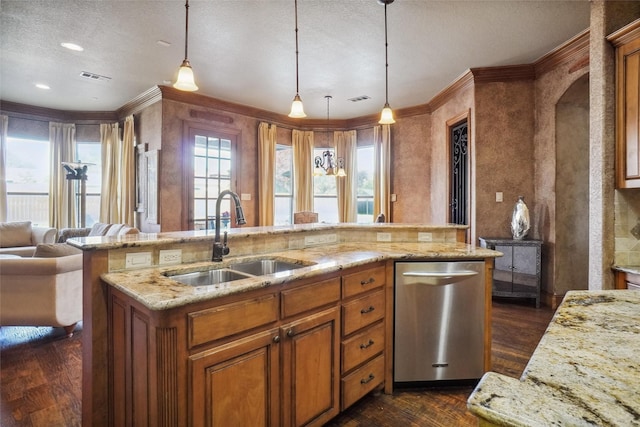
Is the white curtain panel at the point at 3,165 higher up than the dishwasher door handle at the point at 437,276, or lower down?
higher up

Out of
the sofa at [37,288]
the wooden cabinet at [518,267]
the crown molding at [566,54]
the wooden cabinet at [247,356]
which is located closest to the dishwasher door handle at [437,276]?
the wooden cabinet at [247,356]

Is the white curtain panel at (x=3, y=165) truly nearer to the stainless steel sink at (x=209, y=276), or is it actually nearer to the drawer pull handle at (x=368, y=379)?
the stainless steel sink at (x=209, y=276)

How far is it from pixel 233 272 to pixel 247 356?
538mm

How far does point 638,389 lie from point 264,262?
1865 mm

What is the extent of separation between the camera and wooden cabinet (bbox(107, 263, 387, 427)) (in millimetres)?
1259

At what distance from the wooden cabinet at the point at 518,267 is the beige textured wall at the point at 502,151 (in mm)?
351

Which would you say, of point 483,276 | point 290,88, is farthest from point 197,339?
point 290,88

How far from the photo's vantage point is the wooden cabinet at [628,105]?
83.9 inches

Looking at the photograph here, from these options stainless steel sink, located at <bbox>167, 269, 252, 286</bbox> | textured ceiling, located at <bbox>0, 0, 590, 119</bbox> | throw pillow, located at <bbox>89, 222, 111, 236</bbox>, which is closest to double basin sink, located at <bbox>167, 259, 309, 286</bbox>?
stainless steel sink, located at <bbox>167, 269, 252, 286</bbox>

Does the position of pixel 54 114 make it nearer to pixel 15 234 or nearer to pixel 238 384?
pixel 15 234

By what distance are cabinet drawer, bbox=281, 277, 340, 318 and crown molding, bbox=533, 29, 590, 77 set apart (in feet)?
11.7

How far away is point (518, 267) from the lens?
394 centimetres

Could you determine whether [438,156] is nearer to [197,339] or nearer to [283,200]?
[283,200]

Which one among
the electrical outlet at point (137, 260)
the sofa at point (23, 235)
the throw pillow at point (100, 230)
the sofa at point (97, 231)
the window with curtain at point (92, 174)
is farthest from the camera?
the window with curtain at point (92, 174)
